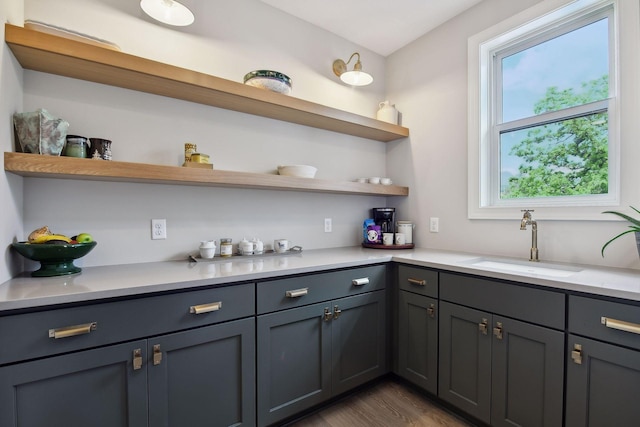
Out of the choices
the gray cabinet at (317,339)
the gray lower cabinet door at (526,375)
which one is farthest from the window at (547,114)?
the gray cabinet at (317,339)

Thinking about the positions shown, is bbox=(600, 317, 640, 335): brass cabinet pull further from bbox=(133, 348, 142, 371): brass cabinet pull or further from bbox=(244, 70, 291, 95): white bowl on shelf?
bbox=(244, 70, 291, 95): white bowl on shelf

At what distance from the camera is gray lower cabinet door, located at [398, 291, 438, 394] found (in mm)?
1775

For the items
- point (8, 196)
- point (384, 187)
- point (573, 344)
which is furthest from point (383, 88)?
point (8, 196)

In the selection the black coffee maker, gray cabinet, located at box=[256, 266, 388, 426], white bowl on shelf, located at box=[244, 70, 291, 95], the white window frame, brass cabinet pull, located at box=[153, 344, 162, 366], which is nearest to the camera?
brass cabinet pull, located at box=[153, 344, 162, 366]

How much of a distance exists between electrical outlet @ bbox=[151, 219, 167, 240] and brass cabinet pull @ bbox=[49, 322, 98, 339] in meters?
0.71

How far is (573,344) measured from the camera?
4.03ft

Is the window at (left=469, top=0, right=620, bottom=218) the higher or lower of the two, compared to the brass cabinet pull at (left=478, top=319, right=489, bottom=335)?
higher

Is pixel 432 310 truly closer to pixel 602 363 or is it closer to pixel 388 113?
pixel 602 363

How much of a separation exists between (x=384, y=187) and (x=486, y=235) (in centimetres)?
82

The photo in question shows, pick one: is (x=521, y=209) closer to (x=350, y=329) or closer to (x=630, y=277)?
(x=630, y=277)

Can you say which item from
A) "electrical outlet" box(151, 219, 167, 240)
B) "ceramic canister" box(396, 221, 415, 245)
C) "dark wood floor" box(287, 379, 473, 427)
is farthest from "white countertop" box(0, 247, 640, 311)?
"dark wood floor" box(287, 379, 473, 427)

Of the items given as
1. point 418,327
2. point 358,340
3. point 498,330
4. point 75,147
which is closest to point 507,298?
point 498,330

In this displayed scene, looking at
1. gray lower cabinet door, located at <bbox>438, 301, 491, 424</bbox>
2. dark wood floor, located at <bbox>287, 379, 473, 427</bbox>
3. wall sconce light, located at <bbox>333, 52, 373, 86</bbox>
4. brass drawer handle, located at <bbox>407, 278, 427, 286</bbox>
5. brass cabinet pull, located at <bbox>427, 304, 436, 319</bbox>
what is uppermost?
wall sconce light, located at <bbox>333, 52, 373, 86</bbox>

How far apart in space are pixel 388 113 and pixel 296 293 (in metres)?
1.82
